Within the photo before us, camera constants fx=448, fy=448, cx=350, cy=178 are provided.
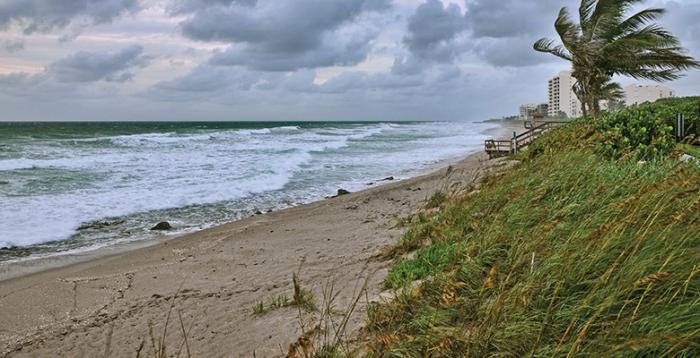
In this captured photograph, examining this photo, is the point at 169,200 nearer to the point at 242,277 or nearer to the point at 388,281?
the point at 242,277

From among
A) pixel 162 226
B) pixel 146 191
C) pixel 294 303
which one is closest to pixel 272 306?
pixel 294 303

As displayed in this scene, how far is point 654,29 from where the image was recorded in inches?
715

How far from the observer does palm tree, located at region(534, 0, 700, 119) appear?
1809 centimetres

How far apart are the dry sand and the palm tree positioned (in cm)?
1452

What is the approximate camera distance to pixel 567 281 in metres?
2.80

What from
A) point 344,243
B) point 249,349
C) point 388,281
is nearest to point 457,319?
point 388,281

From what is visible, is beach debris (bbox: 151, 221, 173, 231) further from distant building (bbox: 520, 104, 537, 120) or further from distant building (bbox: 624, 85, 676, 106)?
distant building (bbox: 520, 104, 537, 120)

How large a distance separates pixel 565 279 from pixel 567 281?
0.04 m

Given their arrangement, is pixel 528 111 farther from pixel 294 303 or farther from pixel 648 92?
pixel 294 303

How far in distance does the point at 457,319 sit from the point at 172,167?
22124 millimetres

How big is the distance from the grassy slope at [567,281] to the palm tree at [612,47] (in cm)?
1649

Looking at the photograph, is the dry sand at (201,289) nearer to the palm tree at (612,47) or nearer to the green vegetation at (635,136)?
the green vegetation at (635,136)

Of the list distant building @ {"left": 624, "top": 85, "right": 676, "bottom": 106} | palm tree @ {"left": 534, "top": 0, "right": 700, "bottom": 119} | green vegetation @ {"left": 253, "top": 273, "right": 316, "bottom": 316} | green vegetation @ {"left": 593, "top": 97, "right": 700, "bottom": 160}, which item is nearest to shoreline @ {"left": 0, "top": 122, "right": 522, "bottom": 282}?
green vegetation @ {"left": 253, "top": 273, "right": 316, "bottom": 316}

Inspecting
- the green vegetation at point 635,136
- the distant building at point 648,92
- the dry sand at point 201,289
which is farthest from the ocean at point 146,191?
the distant building at point 648,92
